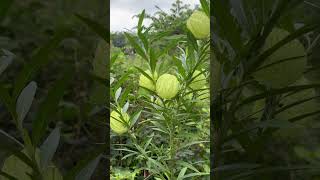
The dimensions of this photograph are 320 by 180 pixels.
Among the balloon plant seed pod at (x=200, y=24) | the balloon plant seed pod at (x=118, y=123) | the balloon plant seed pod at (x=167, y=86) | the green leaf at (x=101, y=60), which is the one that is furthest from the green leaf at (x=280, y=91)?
the balloon plant seed pod at (x=118, y=123)

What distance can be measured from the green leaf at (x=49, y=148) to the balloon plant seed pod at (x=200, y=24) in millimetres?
402

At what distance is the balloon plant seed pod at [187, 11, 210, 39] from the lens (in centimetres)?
73

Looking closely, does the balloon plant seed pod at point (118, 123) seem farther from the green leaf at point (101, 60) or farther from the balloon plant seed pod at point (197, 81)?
the green leaf at point (101, 60)

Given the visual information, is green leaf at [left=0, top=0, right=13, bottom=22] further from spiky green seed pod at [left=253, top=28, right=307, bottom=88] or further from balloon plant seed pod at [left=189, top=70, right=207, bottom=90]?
balloon plant seed pod at [left=189, top=70, right=207, bottom=90]

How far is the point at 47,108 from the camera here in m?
0.38

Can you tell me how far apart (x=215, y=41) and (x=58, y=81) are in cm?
16

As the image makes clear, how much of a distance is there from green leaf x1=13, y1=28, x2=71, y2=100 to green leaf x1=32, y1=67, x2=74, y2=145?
0.08 ft

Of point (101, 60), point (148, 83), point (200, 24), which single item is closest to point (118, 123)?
point (148, 83)

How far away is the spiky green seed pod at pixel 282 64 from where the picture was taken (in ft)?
1.27

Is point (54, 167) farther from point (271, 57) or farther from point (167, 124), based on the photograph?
point (167, 124)

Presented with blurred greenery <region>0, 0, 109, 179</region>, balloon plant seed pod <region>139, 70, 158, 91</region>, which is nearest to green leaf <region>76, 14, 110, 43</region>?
blurred greenery <region>0, 0, 109, 179</region>

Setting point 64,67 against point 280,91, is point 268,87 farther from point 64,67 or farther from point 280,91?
point 64,67

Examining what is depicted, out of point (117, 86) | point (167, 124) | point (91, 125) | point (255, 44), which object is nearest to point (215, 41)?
point (255, 44)

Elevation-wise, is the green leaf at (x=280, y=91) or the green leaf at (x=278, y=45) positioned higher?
the green leaf at (x=278, y=45)
